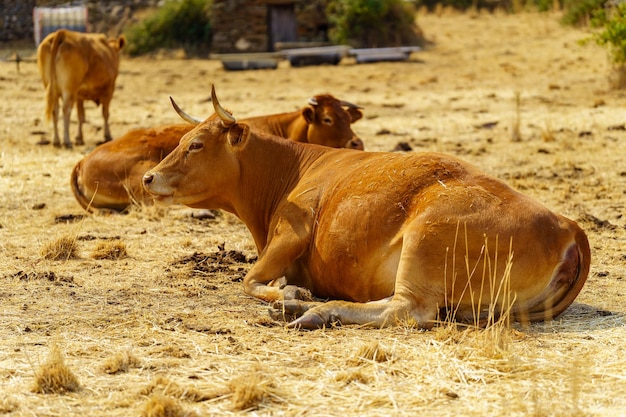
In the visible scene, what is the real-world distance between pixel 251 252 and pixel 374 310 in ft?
9.05

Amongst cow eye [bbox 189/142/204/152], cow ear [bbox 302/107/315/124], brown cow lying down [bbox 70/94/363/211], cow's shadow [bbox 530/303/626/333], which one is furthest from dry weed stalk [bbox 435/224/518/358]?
cow ear [bbox 302/107/315/124]

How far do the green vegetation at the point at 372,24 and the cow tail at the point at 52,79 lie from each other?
14.9m

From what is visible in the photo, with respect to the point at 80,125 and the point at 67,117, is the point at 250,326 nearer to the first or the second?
the point at 67,117

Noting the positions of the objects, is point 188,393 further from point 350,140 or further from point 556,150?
point 556,150

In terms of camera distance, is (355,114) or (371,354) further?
(355,114)

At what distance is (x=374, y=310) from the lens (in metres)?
6.37

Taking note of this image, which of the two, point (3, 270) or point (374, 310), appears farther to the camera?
point (3, 270)

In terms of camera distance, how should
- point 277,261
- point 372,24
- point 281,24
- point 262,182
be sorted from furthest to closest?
point 281,24, point 372,24, point 262,182, point 277,261

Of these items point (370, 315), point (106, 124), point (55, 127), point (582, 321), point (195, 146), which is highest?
point (195, 146)

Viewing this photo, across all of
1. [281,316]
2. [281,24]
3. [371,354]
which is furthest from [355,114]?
[281,24]

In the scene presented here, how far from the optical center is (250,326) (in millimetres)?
6406

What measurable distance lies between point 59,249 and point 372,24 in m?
22.9

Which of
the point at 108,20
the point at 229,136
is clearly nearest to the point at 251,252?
the point at 229,136

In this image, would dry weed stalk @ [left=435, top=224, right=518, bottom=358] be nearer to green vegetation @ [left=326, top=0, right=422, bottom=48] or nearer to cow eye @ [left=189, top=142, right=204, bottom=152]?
cow eye @ [left=189, top=142, right=204, bottom=152]
